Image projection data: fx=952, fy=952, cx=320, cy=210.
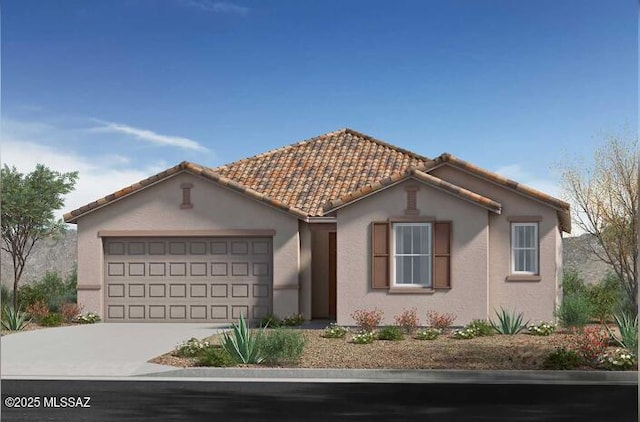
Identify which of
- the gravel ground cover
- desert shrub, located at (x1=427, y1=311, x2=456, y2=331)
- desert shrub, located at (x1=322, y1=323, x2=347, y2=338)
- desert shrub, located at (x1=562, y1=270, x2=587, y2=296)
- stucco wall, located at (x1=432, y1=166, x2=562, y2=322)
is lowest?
the gravel ground cover

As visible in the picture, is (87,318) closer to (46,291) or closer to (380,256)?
(380,256)

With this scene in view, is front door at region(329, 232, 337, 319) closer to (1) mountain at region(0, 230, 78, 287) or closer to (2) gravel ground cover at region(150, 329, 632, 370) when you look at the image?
(2) gravel ground cover at region(150, 329, 632, 370)

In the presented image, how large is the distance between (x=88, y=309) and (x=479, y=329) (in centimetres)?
1072

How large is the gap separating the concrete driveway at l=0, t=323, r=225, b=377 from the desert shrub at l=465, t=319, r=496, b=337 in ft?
20.0

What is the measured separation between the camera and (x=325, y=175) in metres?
29.4

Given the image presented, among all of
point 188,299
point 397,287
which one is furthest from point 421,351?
point 188,299

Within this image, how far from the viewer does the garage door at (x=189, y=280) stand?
82.6 feet

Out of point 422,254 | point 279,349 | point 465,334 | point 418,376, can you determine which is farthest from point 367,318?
point 418,376

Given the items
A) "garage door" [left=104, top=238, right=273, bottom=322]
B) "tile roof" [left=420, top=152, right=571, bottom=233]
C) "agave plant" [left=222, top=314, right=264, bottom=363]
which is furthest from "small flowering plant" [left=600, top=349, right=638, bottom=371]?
"garage door" [left=104, top=238, right=273, bottom=322]

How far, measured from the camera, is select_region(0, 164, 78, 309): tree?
34688mm

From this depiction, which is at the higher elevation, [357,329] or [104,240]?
[104,240]

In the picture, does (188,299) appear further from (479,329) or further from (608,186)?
(608,186)

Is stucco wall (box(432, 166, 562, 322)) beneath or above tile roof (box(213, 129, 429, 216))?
beneath

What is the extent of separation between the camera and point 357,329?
2308 cm
